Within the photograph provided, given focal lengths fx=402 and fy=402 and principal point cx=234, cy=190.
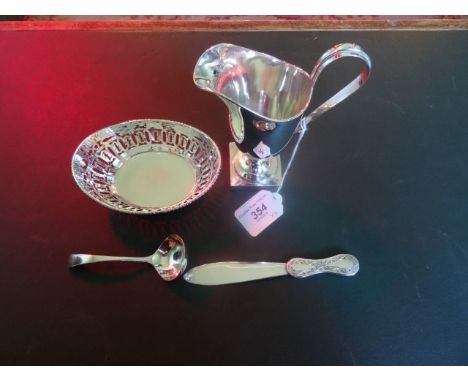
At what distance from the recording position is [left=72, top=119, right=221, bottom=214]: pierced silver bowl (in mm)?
513

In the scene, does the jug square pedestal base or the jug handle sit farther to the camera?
the jug square pedestal base

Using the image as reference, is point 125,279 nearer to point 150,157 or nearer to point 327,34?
point 150,157

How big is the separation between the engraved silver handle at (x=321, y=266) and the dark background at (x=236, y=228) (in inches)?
0.4

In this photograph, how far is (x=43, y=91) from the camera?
653 mm

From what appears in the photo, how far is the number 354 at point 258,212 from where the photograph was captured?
1.73ft

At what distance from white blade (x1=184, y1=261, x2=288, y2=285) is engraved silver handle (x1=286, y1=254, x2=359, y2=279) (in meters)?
0.01

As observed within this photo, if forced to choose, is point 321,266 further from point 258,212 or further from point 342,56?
point 342,56

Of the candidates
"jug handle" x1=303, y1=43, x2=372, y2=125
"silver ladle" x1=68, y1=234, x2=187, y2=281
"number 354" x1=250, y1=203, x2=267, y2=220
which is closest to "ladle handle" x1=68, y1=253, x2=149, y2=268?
"silver ladle" x1=68, y1=234, x2=187, y2=281

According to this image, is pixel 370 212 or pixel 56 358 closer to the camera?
pixel 56 358

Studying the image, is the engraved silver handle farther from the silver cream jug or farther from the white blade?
the silver cream jug

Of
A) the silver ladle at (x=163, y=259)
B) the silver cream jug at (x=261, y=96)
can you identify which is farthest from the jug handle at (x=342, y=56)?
the silver ladle at (x=163, y=259)

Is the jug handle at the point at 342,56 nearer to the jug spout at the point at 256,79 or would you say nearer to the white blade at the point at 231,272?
the jug spout at the point at 256,79

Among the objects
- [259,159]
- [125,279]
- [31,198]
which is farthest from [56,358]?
[259,159]

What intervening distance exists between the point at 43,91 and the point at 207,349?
19.1 inches
